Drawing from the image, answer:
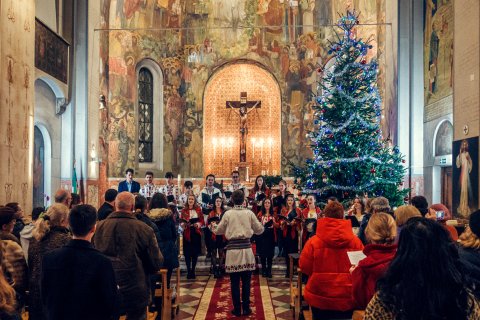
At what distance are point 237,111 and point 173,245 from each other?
16.5 m

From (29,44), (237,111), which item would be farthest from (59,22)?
(237,111)

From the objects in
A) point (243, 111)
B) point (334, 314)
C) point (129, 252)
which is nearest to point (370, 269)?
point (334, 314)

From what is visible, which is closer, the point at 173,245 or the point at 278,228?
the point at 173,245

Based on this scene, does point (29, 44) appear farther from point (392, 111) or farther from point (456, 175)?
point (392, 111)

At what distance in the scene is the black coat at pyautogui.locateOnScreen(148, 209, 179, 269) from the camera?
7507mm

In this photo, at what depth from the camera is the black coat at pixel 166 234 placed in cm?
751

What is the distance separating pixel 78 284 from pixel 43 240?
1222 millimetres

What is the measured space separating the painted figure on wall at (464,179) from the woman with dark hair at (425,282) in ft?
30.4

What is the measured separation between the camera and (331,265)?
5352mm

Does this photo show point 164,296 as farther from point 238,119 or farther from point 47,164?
point 238,119

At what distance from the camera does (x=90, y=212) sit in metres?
3.94

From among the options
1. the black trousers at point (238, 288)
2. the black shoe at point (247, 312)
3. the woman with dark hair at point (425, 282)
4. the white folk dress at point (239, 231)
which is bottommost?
the black shoe at point (247, 312)

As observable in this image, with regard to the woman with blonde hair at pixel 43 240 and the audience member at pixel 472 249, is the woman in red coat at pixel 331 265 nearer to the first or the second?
the audience member at pixel 472 249

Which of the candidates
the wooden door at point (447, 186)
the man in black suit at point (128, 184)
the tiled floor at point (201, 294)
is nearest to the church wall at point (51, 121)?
the man in black suit at point (128, 184)
